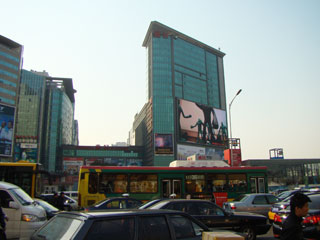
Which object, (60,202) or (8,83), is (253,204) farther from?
(8,83)

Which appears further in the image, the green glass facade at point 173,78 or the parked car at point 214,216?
the green glass facade at point 173,78

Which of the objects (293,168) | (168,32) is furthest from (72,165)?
(293,168)

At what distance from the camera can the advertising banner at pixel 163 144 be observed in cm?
10425

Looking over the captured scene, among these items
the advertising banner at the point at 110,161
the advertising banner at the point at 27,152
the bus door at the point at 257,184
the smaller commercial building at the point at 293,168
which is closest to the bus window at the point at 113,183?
the bus door at the point at 257,184

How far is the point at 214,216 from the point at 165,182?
9218 millimetres

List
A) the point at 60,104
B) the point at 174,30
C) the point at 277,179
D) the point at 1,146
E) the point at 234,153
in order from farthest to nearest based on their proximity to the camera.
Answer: the point at 174,30, the point at 60,104, the point at 277,179, the point at 1,146, the point at 234,153

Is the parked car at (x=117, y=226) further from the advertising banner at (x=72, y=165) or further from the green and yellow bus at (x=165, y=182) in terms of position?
the advertising banner at (x=72, y=165)

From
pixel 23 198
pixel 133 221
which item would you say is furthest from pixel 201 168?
pixel 133 221

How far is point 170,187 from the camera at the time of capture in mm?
18344

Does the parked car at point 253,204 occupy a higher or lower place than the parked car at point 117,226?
lower

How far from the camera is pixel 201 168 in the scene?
19000mm

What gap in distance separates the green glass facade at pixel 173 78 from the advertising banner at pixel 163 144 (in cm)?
115

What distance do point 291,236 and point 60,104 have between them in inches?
→ 4783

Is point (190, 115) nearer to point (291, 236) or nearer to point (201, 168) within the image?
point (201, 168)
